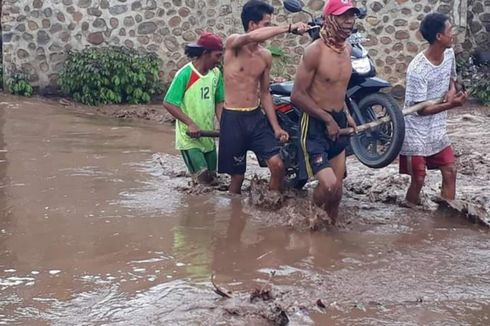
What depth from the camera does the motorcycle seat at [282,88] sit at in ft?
24.4

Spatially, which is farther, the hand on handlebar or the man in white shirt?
the man in white shirt

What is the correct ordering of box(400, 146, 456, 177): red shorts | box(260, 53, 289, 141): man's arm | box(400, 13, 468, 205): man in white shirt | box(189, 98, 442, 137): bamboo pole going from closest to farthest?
box(189, 98, 442, 137): bamboo pole < box(400, 13, 468, 205): man in white shirt < box(260, 53, 289, 141): man's arm < box(400, 146, 456, 177): red shorts

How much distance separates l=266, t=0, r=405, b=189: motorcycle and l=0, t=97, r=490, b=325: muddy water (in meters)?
0.49

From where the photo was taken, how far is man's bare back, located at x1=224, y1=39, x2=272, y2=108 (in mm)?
7000

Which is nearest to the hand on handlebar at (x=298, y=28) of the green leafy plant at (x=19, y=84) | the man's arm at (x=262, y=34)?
the man's arm at (x=262, y=34)

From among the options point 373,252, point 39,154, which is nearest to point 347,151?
point 373,252

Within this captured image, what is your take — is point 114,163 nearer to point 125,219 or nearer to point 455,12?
point 125,219

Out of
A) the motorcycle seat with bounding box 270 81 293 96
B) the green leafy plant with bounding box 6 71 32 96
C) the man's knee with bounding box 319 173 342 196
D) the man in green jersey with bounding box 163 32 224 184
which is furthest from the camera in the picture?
the green leafy plant with bounding box 6 71 32 96

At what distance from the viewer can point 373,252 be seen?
6.02 metres

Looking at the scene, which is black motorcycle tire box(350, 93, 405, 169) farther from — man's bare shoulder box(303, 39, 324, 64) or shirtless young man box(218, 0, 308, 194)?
man's bare shoulder box(303, 39, 324, 64)

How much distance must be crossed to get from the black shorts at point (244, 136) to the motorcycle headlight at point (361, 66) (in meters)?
0.85

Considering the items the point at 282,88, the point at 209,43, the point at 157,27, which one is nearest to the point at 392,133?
the point at 282,88

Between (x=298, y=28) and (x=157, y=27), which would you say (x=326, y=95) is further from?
(x=157, y=27)

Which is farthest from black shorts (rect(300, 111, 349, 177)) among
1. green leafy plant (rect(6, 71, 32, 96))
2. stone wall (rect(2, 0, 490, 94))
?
green leafy plant (rect(6, 71, 32, 96))
